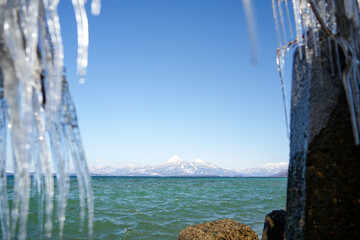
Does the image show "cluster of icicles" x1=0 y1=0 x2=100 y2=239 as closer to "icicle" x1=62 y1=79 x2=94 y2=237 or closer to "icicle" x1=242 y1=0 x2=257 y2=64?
"icicle" x1=62 y1=79 x2=94 y2=237

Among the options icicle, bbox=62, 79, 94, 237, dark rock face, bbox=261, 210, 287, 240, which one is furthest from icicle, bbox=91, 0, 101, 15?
dark rock face, bbox=261, 210, 287, 240

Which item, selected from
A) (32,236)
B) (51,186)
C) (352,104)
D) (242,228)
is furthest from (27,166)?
(32,236)

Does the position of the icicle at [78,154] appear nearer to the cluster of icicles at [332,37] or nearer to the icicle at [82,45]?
the icicle at [82,45]

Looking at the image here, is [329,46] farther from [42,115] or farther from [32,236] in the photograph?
[32,236]

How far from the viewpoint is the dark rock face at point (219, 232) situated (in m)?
4.79

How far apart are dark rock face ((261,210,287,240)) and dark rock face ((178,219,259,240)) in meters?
0.58

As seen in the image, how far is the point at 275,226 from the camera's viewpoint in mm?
4496

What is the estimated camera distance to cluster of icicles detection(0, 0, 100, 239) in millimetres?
1103

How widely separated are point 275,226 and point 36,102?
445cm

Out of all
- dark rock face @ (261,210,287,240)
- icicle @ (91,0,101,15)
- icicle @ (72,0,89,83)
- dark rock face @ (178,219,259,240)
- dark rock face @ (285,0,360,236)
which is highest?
icicle @ (91,0,101,15)

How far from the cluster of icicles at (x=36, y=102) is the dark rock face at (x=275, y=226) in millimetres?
3995

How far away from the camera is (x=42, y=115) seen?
4.19 feet

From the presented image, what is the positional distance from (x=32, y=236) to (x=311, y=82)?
304 inches

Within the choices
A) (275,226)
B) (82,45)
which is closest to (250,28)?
(82,45)
